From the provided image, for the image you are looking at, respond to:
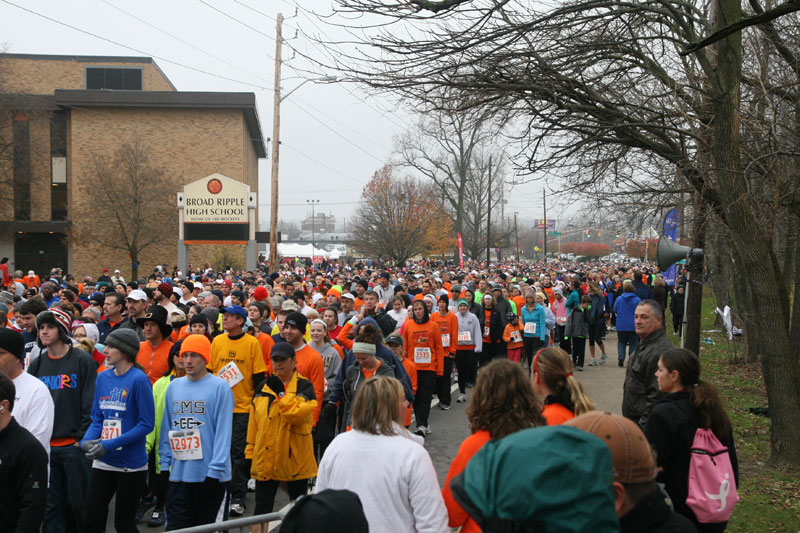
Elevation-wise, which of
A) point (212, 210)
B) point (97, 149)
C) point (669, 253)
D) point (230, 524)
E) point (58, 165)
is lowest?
point (230, 524)

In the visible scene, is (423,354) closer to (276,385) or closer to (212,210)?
(276,385)

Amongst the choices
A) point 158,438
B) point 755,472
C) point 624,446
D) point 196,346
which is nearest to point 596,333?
point 755,472

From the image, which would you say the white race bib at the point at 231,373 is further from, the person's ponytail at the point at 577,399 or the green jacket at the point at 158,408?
the person's ponytail at the point at 577,399

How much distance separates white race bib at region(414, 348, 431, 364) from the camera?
9.90 metres

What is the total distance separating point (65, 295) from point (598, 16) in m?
9.44

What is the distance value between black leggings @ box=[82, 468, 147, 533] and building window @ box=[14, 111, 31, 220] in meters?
44.1

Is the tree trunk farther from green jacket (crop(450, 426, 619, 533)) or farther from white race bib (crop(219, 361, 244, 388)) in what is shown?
green jacket (crop(450, 426, 619, 533))

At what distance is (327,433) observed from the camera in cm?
712

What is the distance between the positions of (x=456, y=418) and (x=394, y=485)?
786 cm

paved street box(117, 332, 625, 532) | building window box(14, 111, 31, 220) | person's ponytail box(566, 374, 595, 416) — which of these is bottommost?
paved street box(117, 332, 625, 532)

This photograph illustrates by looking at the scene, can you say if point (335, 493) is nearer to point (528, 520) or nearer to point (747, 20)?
point (528, 520)

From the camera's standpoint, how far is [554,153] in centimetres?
873

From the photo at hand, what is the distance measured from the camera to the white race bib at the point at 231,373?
6.91 meters

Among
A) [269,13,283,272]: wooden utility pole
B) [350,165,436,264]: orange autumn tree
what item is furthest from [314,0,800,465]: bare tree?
[350,165,436,264]: orange autumn tree
